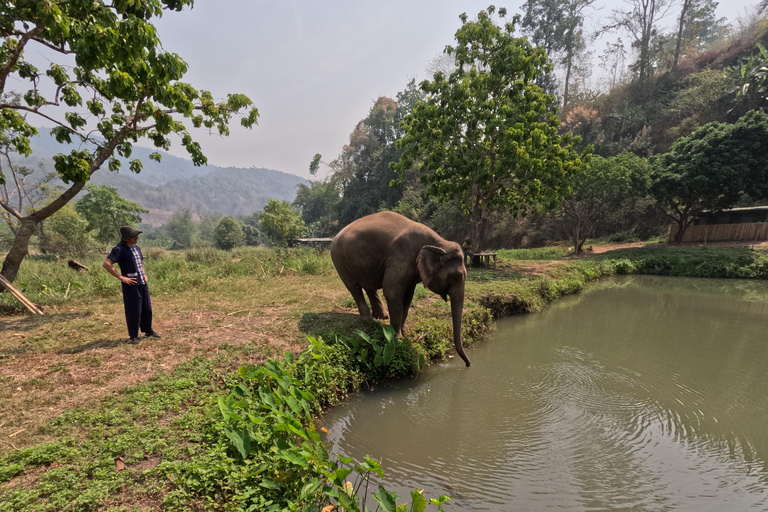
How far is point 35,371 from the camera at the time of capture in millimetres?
4262

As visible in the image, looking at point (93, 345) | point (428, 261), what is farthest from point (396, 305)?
point (93, 345)

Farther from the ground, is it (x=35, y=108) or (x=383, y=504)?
(x=35, y=108)

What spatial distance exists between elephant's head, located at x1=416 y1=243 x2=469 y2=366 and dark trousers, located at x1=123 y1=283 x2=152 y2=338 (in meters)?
4.19

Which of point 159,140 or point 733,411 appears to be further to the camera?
point 159,140

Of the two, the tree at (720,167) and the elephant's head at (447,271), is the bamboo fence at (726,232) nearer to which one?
the tree at (720,167)

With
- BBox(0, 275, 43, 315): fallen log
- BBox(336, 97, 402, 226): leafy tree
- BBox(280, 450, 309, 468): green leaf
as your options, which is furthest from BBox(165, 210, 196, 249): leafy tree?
BBox(280, 450, 309, 468): green leaf

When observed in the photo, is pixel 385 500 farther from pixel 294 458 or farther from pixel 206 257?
pixel 206 257

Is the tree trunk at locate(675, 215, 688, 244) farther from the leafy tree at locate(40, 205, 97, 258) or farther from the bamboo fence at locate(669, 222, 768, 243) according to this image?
the leafy tree at locate(40, 205, 97, 258)

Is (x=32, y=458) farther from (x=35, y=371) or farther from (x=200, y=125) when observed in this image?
(x=200, y=125)

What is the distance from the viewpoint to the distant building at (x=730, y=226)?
20016mm

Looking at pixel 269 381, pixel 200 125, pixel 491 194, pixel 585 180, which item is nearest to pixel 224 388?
pixel 269 381

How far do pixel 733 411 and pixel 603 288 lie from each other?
10381mm

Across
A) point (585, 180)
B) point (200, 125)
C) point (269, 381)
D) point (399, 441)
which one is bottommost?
point (399, 441)

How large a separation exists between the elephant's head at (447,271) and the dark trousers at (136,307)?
13.7 feet
